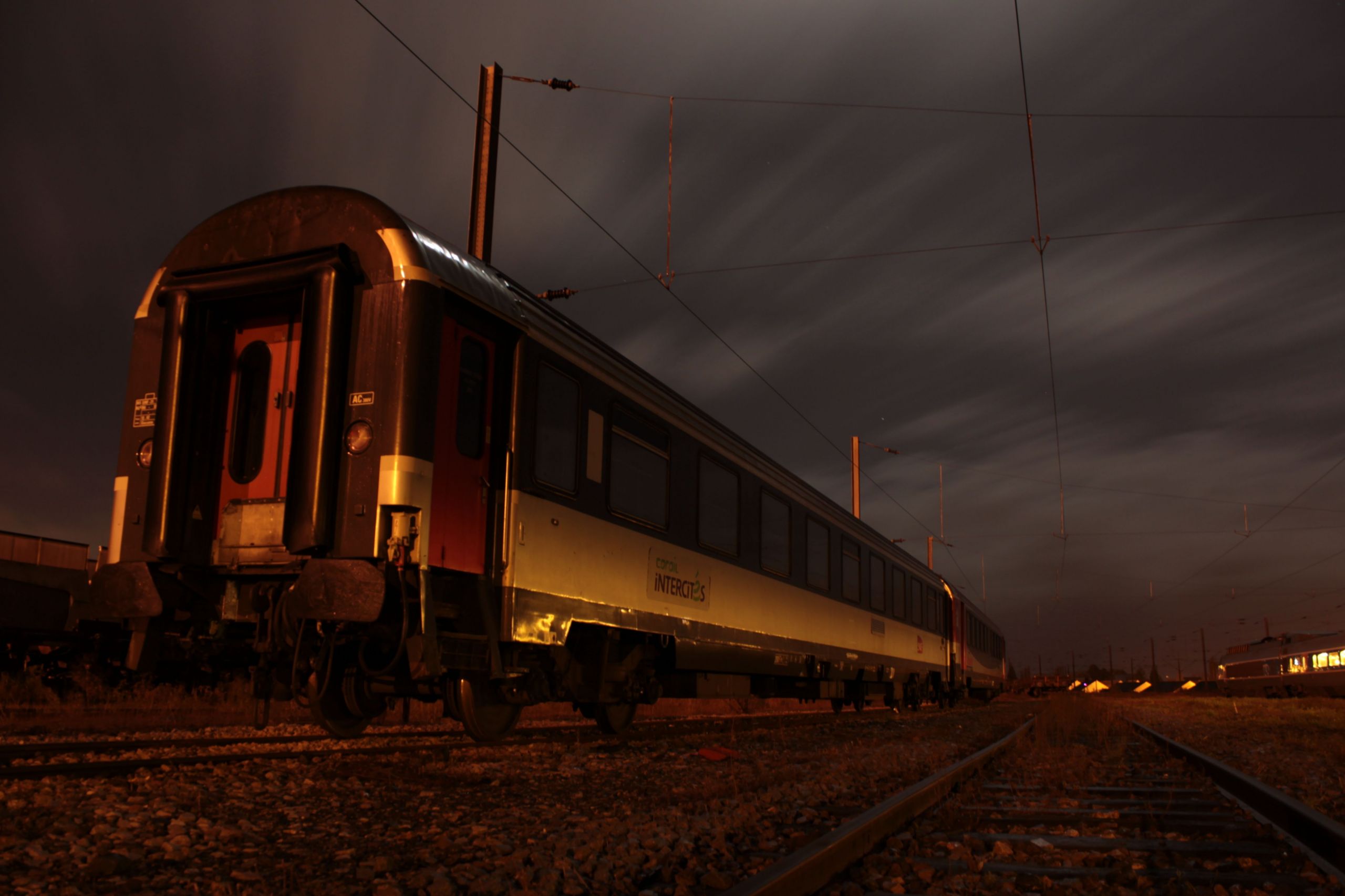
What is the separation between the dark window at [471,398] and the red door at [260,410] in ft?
3.48

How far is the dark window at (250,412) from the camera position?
6695 millimetres

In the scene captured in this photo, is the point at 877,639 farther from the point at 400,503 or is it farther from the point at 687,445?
the point at 400,503

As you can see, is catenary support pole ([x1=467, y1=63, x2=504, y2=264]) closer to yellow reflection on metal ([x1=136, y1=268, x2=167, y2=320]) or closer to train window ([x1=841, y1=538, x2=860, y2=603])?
yellow reflection on metal ([x1=136, y1=268, x2=167, y2=320])

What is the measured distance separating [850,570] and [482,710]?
391 inches

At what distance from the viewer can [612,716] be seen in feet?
30.9

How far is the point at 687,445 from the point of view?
10.0 meters

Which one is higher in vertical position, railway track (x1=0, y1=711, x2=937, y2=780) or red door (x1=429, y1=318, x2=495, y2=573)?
red door (x1=429, y1=318, x2=495, y2=573)

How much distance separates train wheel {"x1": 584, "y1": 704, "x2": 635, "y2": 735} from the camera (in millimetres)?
9227

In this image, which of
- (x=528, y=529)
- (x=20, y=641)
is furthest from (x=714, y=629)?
(x=20, y=641)

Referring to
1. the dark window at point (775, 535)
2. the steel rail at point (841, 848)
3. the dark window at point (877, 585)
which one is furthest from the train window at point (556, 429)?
the dark window at point (877, 585)

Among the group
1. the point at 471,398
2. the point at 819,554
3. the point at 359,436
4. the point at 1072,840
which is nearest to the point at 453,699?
the point at 359,436

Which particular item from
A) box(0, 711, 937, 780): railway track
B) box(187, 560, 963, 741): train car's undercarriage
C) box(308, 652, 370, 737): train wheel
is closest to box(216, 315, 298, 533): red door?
box(187, 560, 963, 741): train car's undercarriage

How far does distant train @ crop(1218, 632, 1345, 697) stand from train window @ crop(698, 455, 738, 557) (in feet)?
130

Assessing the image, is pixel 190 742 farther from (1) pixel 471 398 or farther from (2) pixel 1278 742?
(2) pixel 1278 742
